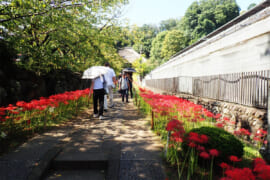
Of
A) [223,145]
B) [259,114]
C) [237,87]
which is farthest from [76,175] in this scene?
[237,87]

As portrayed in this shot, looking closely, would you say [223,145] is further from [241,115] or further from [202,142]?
[241,115]

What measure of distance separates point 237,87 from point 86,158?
15.3 feet

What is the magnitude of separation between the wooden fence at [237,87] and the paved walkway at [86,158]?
2.73 meters

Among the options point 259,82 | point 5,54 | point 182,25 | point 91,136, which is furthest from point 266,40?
point 182,25

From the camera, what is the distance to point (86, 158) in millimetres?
2709

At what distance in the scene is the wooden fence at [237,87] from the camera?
389 centimetres

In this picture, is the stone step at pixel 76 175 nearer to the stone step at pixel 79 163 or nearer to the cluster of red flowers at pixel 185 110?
the stone step at pixel 79 163

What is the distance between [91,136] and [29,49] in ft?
11.2

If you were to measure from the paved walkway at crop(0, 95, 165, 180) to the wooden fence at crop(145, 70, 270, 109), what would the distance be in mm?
2730

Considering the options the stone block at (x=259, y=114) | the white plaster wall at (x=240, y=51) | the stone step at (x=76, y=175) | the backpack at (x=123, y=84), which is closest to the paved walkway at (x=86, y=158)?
the stone step at (x=76, y=175)

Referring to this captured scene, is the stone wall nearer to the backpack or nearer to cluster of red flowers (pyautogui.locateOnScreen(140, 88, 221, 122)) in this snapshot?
cluster of red flowers (pyautogui.locateOnScreen(140, 88, 221, 122))

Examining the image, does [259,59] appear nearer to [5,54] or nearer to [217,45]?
[217,45]

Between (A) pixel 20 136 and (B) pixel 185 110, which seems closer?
(A) pixel 20 136

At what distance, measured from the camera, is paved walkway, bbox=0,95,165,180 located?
7.77 ft
